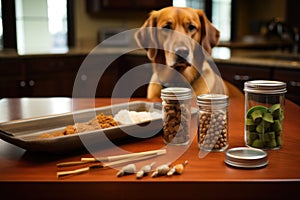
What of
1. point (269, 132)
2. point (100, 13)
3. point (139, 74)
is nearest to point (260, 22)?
point (100, 13)

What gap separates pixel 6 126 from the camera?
3.59 feet

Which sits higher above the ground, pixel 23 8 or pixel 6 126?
pixel 23 8

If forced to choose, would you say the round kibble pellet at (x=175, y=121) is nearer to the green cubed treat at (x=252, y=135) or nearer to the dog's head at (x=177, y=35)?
the green cubed treat at (x=252, y=135)

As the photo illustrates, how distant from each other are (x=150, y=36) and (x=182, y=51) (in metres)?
0.31

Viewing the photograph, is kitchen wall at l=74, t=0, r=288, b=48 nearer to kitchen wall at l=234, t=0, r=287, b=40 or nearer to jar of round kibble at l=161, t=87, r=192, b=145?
kitchen wall at l=234, t=0, r=287, b=40

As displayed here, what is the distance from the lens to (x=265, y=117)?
1.02m

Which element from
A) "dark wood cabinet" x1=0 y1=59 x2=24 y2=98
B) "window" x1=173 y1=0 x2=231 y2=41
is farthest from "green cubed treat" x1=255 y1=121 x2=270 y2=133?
"window" x1=173 y1=0 x2=231 y2=41

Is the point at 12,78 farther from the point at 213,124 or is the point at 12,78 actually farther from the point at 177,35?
the point at 213,124

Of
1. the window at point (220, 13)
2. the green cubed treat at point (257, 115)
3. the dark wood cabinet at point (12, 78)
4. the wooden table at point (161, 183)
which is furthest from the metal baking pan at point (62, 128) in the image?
the window at point (220, 13)

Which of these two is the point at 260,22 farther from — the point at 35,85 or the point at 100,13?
the point at 35,85

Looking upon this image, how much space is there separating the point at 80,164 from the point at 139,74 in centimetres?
300

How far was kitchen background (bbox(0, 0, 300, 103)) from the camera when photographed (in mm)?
3156

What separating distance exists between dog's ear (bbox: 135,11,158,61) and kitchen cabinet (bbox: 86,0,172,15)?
2.84 m

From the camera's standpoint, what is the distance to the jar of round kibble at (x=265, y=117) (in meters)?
1.03
